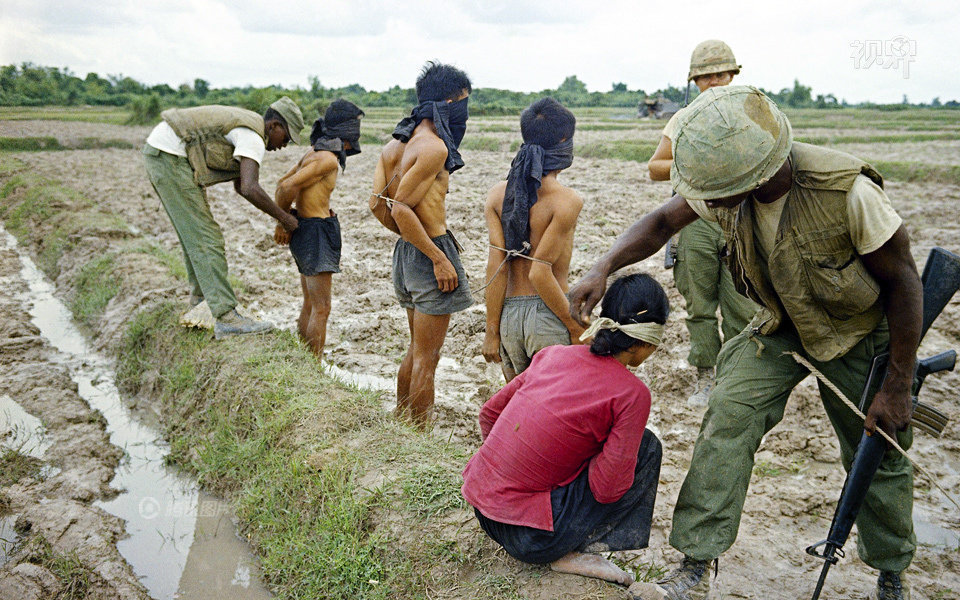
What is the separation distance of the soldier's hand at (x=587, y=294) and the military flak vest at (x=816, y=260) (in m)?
0.48

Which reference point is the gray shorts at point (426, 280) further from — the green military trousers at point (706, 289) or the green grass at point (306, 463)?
the green military trousers at point (706, 289)

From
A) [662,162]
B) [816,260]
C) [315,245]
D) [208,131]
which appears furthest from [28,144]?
[816,260]

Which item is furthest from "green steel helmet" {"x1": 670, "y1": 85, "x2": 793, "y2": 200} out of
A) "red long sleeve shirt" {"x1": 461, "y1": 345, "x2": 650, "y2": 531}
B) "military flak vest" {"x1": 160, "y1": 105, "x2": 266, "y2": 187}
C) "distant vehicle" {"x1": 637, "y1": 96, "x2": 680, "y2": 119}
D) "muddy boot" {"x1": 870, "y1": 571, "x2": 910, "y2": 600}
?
"distant vehicle" {"x1": 637, "y1": 96, "x2": 680, "y2": 119}

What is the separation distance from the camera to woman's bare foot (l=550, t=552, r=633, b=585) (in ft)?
7.29

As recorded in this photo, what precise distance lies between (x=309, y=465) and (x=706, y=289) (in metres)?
2.46

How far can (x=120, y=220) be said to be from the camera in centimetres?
910

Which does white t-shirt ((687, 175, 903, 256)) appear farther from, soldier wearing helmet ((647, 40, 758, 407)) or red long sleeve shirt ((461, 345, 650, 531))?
soldier wearing helmet ((647, 40, 758, 407))

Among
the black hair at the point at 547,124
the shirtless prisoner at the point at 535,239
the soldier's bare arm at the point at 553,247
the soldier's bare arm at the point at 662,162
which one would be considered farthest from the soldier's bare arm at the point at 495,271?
the soldier's bare arm at the point at 662,162

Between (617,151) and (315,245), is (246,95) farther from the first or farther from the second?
(315,245)

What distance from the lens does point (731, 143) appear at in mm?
1983

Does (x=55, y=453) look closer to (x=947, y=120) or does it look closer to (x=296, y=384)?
(x=296, y=384)

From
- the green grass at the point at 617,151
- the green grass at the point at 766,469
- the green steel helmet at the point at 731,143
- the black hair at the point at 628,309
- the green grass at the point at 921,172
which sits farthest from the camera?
the green grass at the point at 617,151

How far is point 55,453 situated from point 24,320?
2910 millimetres

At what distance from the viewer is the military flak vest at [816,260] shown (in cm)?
211
